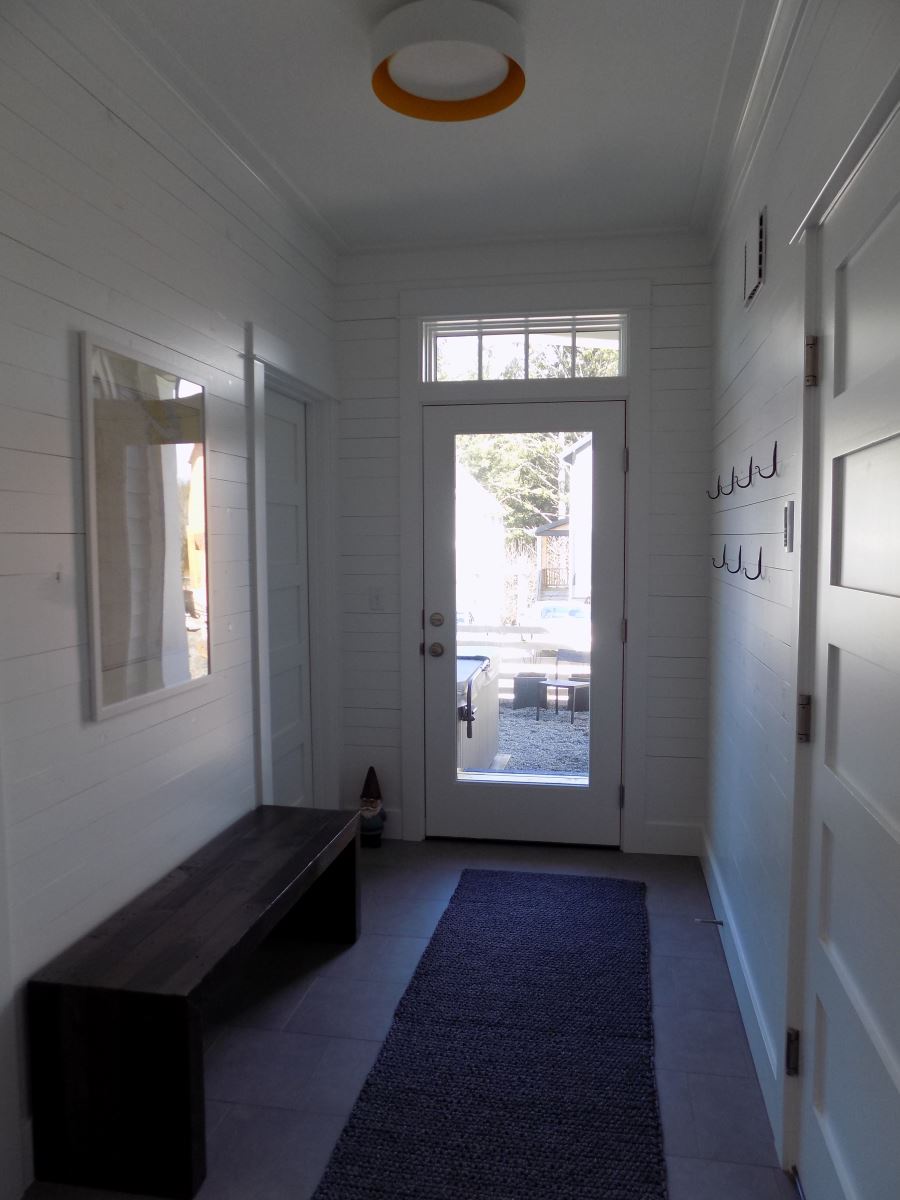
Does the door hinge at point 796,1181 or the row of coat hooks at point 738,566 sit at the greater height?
the row of coat hooks at point 738,566

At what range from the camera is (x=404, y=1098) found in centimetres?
205

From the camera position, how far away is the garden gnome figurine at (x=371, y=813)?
145 inches

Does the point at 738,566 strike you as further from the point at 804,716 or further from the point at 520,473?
the point at 520,473

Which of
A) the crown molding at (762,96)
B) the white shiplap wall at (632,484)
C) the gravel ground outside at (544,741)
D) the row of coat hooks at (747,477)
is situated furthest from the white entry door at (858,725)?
the gravel ground outside at (544,741)

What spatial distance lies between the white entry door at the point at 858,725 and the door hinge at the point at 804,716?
0.19 feet

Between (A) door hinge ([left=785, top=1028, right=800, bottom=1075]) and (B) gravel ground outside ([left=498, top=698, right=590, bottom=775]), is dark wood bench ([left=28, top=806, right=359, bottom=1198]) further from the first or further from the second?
(B) gravel ground outside ([left=498, top=698, right=590, bottom=775])

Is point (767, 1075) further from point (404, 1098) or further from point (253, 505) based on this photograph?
point (253, 505)

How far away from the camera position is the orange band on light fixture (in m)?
2.11

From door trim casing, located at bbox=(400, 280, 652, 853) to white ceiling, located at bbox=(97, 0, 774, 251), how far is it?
259 millimetres

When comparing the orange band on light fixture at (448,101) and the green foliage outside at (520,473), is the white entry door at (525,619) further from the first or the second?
the orange band on light fixture at (448,101)

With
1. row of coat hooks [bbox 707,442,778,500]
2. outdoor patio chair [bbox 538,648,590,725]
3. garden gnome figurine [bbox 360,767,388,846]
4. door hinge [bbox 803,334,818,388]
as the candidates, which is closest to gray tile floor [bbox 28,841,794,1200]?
garden gnome figurine [bbox 360,767,388,846]

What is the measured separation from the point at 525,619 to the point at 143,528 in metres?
1.96

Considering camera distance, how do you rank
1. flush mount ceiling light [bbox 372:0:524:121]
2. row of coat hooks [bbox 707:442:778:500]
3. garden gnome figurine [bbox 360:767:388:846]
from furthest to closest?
garden gnome figurine [bbox 360:767:388:846]
row of coat hooks [bbox 707:442:778:500]
flush mount ceiling light [bbox 372:0:524:121]

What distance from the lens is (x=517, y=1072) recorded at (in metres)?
2.16
